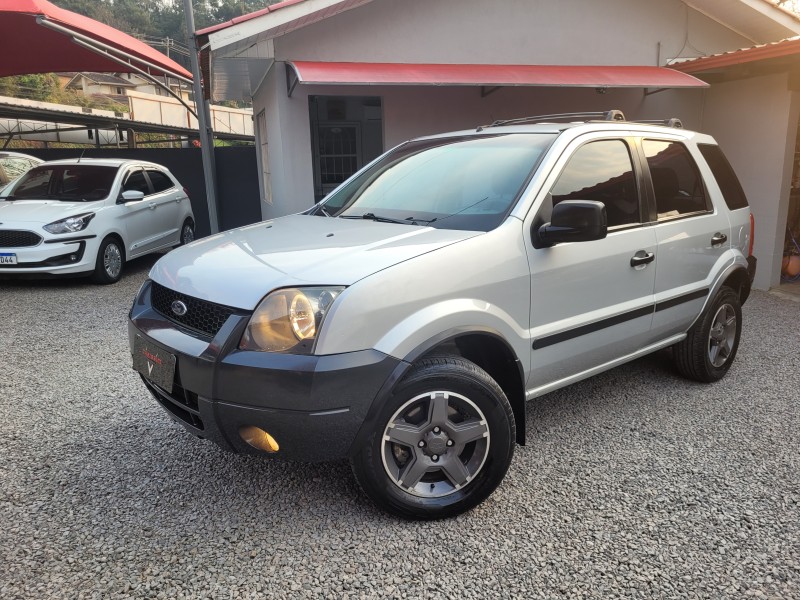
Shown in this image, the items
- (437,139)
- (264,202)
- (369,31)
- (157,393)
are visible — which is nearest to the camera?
(157,393)

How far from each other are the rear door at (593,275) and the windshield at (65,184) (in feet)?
22.4

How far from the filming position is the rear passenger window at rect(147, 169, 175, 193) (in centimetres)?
914

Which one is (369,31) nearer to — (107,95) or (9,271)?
(9,271)

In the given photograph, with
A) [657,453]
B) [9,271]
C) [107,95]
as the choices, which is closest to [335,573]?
[657,453]

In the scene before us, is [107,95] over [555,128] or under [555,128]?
over

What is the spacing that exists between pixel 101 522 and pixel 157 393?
0.58 meters

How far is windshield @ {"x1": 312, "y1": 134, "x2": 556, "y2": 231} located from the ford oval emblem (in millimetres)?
1099

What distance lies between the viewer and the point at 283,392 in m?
2.20

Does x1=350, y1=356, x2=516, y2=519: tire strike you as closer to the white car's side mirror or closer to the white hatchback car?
the white hatchback car

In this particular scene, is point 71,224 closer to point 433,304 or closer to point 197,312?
point 197,312

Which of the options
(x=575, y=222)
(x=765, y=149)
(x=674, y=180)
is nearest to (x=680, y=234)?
(x=674, y=180)

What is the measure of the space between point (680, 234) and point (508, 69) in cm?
477

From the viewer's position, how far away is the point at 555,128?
3307 mm

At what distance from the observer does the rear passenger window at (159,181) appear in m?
9.14
